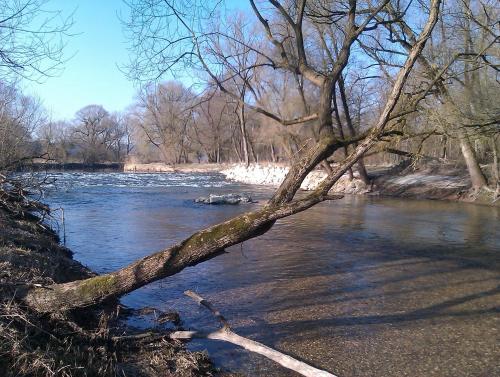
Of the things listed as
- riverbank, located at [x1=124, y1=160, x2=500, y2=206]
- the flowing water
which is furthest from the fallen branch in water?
riverbank, located at [x1=124, y1=160, x2=500, y2=206]

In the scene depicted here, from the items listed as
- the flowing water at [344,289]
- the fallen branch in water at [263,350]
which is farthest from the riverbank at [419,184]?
the fallen branch in water at [263,350]

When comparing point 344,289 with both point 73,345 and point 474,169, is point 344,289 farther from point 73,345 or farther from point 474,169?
point 474,169

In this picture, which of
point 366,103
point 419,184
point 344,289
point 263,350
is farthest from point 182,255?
point 366,103

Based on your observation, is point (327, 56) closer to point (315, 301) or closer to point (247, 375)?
point (315, 301)

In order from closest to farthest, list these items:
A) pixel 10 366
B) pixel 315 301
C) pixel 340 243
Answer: pixel 10 366
pixel 315 301
pixel 340 243

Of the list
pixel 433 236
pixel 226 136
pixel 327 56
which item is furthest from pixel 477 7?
pixel 226 136

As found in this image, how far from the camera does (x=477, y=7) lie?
1716cm

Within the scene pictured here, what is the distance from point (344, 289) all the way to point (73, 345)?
16.2ft

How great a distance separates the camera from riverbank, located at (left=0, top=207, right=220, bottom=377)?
13.3 feet

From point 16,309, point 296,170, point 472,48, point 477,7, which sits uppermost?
point 477,7

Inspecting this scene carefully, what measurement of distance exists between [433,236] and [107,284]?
37.7 feet

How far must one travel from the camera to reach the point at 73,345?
473cm

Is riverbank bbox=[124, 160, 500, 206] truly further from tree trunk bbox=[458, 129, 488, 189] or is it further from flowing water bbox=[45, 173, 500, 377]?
flowing water bbox=[45, 173, 500, 377]

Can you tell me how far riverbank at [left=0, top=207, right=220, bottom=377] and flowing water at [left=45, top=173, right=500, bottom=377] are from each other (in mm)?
612
